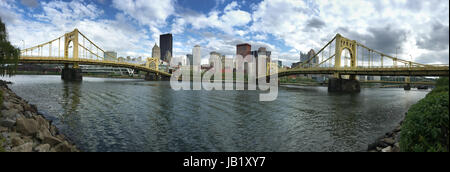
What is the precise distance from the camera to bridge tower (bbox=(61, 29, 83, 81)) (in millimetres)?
79206

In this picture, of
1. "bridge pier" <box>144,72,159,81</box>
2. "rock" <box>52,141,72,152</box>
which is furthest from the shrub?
"bridge pier" <box>144,72,159,81</box>

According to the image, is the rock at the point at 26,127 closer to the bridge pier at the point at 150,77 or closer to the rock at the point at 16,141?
the rock at the point at 16,141

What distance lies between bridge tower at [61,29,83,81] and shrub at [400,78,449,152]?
303 ft

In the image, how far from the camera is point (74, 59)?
79.4 m

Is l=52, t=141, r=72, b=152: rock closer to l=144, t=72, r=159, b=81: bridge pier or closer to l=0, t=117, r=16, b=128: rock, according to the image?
l=0, t=117, r=16, b=128: rock

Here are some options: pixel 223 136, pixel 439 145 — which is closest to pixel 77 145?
pixel 223 136

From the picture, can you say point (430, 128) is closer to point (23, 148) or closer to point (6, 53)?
point (23, 148)

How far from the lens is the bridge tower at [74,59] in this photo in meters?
79.2

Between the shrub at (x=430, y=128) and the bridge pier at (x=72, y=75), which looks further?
the bridge pier at (x=72, y=75)

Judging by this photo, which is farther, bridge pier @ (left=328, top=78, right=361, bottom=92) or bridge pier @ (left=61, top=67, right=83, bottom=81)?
bridge pier @ (left=61, top=67, right=83, bottom=81)

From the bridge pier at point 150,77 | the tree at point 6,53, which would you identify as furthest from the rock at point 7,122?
the bridge pier at point 150,77

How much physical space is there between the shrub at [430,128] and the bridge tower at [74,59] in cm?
9247
